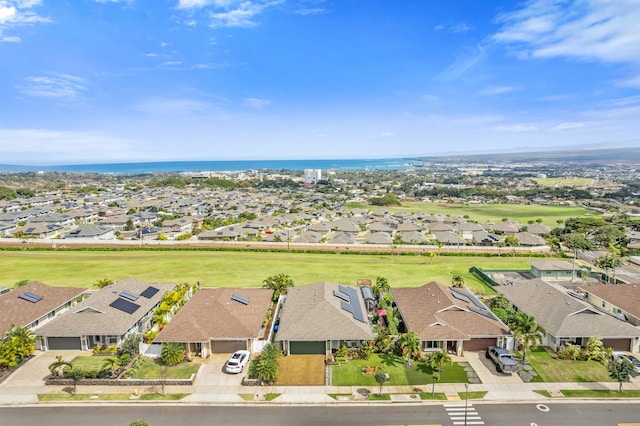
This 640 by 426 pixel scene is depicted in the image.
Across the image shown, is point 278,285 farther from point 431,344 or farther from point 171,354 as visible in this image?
point 431,344

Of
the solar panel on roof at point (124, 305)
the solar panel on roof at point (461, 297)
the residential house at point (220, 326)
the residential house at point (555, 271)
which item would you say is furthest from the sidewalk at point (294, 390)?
the residential house at point (555, 271)

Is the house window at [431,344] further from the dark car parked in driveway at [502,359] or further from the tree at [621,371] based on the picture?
the tree at [621,371]

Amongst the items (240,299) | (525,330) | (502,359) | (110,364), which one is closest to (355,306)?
(240,299)

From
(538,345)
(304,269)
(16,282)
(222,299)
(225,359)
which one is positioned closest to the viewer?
(225,359)

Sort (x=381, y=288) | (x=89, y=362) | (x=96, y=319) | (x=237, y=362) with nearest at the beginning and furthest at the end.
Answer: (x=237, y=362) → (x=89, y=362) → (x=96, y=319) → (x=381, y=288)

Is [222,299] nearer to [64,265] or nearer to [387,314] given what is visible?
[387,314]

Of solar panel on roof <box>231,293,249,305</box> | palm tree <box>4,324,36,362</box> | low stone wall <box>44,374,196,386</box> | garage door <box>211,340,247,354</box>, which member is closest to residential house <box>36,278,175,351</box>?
→ palm tree <box>4,324,36,362</box>

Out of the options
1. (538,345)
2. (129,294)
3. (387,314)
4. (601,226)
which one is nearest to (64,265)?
(129,294)
